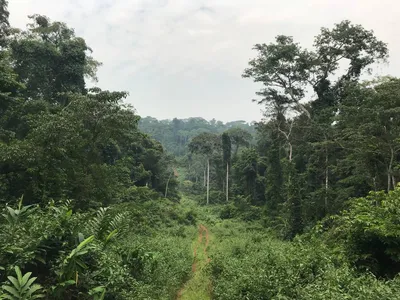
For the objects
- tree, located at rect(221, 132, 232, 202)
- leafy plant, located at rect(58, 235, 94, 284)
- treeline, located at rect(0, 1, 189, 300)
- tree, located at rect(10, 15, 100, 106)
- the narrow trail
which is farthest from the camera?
tree, located at rect(221, 132, 232, 202)

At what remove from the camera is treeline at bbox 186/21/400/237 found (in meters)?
13.3

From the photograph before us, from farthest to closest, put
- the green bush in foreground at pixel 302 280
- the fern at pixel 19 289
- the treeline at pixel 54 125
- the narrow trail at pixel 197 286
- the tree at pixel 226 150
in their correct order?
1. the tree at pixel 226 150
2. the treeline at pixel 54 125
3. the narrow trail at pixel 197 286
4. the green bush in foreground at pixel 302 280
5. the fern at pixel 19 289

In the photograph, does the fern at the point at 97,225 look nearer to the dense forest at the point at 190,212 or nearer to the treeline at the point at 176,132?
the dense forest at the point at 190,212

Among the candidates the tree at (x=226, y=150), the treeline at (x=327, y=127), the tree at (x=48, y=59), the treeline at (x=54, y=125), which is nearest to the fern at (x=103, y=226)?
the treeline at (x=54, y=125)

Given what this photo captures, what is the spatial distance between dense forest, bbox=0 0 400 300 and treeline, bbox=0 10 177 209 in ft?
0.20

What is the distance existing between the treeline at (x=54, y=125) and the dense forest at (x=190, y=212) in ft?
0.20

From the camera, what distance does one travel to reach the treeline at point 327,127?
43.7ft

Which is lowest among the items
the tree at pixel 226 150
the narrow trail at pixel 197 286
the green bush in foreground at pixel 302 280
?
the narrow trail at pixel 197 286

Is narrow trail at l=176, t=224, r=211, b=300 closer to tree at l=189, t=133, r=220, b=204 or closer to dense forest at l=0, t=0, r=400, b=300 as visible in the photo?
dense forest at l=0, t=0, r=400, b=300

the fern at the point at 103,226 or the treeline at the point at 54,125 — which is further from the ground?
the treeline at the point at 54,125

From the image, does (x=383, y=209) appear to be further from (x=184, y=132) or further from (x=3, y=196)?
(x=184, y=132)

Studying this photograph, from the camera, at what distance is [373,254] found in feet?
24.4

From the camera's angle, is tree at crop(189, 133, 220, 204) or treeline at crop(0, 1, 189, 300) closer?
treeline at crop(0, 1, 189, 300)

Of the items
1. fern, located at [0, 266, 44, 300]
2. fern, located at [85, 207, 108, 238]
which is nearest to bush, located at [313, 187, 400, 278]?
fern, located at [85, 207, 108, 238]
